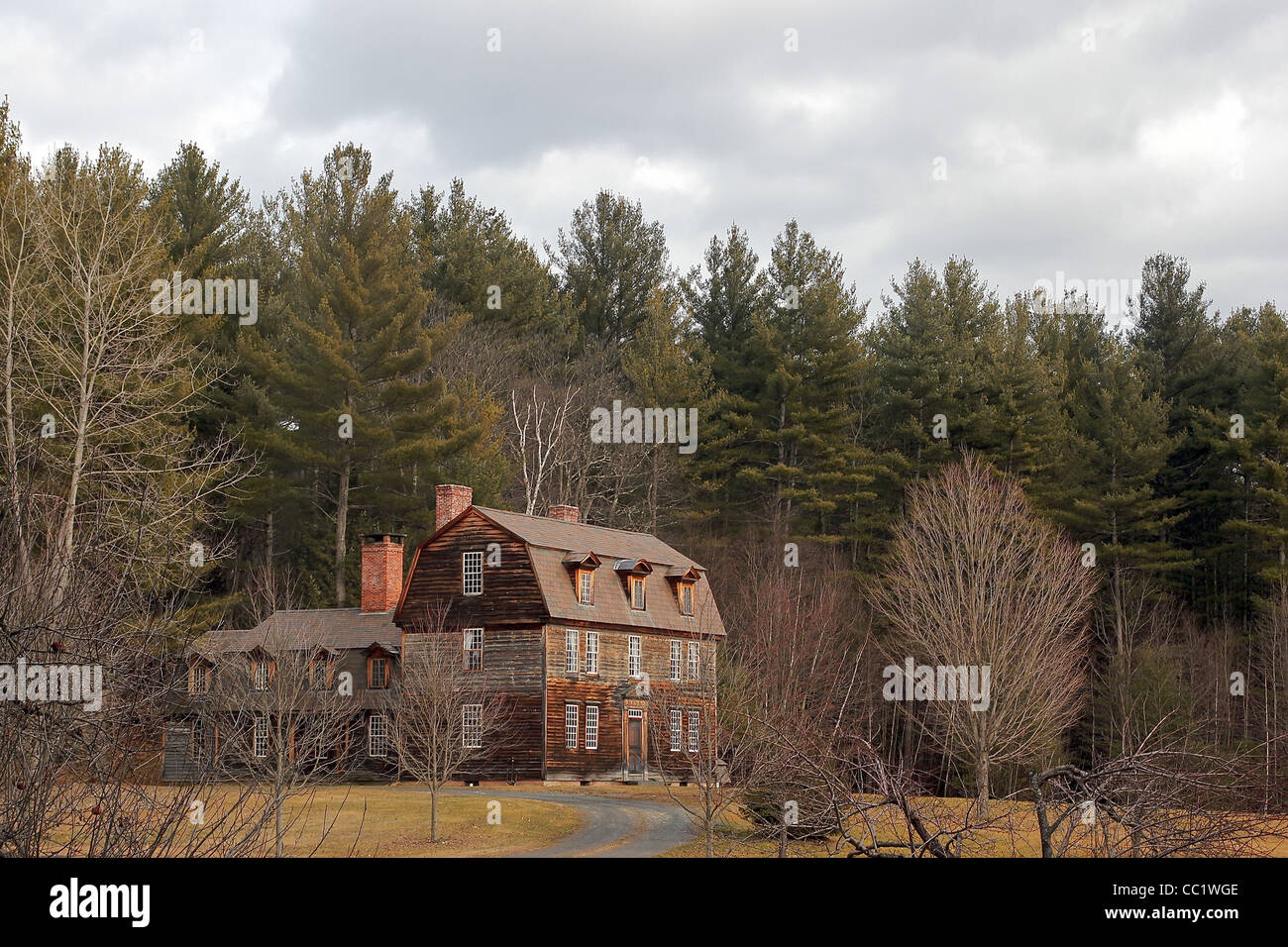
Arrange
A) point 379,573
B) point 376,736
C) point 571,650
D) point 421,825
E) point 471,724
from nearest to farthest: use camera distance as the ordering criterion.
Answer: point 421,825
point 471,724
point 571,650
point 376,736
point 379,573

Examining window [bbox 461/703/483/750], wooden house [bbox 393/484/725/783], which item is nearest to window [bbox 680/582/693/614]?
wooden house [bbox 393/484/725/783]

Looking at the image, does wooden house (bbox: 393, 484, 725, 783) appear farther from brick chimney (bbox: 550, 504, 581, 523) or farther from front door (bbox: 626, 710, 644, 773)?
brick chimney (bbox: 550, 504, 581, 523)

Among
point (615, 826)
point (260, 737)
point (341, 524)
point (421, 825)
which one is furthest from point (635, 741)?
point (260, 737)

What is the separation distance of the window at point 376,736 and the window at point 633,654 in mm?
9223

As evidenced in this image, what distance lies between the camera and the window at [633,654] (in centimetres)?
4644

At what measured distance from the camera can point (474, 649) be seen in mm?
44188

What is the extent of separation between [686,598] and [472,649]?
9447 millimetres

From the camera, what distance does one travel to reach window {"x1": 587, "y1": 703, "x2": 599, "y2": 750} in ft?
145

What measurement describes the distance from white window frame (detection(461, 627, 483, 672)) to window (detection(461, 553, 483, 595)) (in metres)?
1.38

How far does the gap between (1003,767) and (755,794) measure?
1609 centimetres

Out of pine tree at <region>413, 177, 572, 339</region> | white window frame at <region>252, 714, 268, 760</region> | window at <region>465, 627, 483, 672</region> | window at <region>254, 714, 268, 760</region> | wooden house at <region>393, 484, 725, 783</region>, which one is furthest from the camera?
pine tree at <region>413, 177, 572, 339</region>

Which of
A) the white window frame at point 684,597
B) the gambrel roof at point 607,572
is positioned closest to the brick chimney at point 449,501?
the gambrel roof at point 607,572

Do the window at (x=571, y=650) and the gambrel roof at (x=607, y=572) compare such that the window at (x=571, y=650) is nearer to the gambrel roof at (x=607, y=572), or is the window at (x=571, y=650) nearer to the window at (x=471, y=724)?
the gambrel roof at (x=607, y=572)

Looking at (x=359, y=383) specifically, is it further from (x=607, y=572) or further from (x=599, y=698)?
(x=599, y=698)
